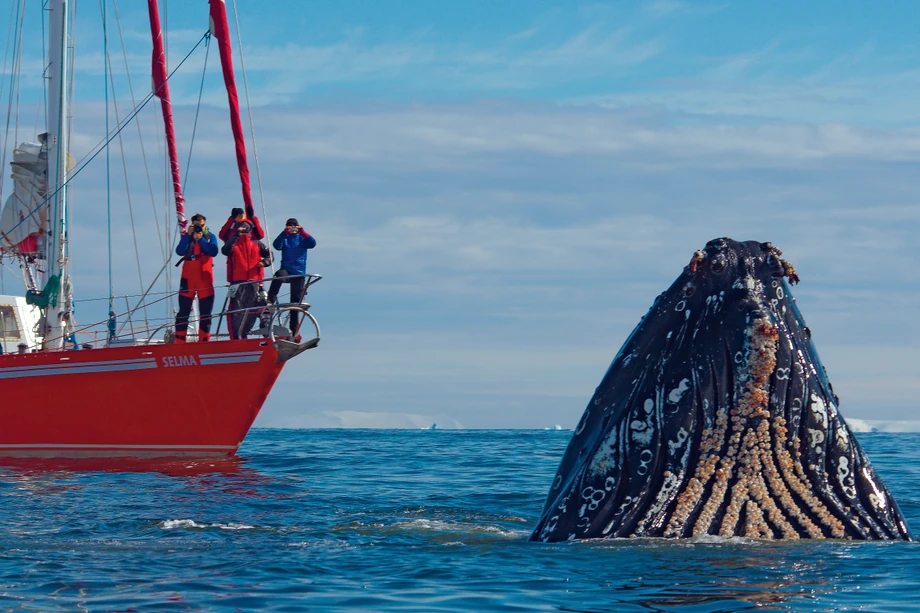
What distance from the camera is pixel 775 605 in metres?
7.05

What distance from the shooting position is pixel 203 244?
21.7m

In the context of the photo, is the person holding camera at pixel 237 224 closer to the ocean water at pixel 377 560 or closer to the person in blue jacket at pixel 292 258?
the person in blue jacket at pixel 292 258

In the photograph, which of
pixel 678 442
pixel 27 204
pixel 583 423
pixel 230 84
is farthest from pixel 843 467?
pixel 27 204

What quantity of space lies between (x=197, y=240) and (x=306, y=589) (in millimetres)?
14307

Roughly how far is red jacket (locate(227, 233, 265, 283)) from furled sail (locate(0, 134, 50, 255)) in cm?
658

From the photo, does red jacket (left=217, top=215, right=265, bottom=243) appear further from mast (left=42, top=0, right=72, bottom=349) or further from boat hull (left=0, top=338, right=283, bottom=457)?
mast (left=42, top=0, right=72, bottom=349)

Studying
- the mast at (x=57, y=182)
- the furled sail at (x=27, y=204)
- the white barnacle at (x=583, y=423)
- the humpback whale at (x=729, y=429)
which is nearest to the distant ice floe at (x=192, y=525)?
the white barnacle at (x=583, y=423)

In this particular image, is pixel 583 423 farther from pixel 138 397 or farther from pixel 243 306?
pixel 138 397

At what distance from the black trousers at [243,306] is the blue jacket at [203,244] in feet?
2.74

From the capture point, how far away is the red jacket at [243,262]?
74.3 ft

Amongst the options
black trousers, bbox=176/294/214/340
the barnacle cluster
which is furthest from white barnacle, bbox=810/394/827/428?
black trousers, bbox=176/294/214/340

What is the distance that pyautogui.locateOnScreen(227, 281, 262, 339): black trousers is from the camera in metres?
22.9

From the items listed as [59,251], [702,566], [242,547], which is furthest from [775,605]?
[59,251]

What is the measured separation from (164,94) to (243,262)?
698 centimetres
